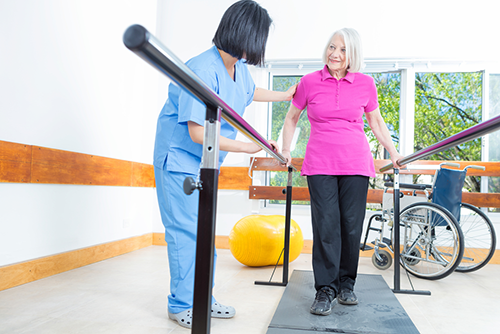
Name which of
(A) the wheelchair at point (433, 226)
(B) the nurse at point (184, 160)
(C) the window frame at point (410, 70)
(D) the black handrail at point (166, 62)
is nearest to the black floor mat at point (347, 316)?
(B) the nurse at point (184, 160)

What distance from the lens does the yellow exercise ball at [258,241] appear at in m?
2.73

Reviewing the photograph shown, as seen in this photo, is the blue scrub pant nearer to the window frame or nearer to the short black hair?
the short black hair

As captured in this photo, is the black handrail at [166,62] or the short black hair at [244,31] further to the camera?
the short black hair at [244,31]

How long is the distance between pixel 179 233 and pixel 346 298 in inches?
34.5

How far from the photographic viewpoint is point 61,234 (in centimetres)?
247

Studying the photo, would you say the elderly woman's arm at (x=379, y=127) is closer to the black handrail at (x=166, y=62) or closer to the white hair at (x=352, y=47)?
the white hair at (x=352, y=47)

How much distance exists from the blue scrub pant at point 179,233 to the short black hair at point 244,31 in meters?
0.55

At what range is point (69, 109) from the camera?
8.38ft

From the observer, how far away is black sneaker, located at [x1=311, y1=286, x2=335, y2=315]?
1665 millimetres

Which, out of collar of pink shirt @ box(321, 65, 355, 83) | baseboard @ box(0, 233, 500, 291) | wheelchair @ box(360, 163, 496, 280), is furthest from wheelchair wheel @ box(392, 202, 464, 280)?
collar of pink shirt @ box(321, 65, 355, 83)

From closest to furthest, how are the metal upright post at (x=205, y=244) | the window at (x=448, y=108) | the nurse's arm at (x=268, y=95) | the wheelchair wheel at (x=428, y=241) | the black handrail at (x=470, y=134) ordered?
the metal upright post at (x=205, y=244) → the black handrail at (x=470, y=134) → the nurse's arm at (x=268, y=95) → the wheelchair wheel at (x=428, y=241) → the window at (x=448, y=108)

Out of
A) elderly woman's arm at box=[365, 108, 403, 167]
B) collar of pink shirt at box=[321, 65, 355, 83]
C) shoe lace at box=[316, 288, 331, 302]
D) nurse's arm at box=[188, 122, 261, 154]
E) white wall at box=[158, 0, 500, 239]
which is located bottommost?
shoe lace at box=[316, 288, 331, 302]

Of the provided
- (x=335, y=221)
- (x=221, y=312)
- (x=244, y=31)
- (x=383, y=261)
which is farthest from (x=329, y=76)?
(x=383, y=261)

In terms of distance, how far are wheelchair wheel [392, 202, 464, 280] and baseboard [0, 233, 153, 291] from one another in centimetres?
224
